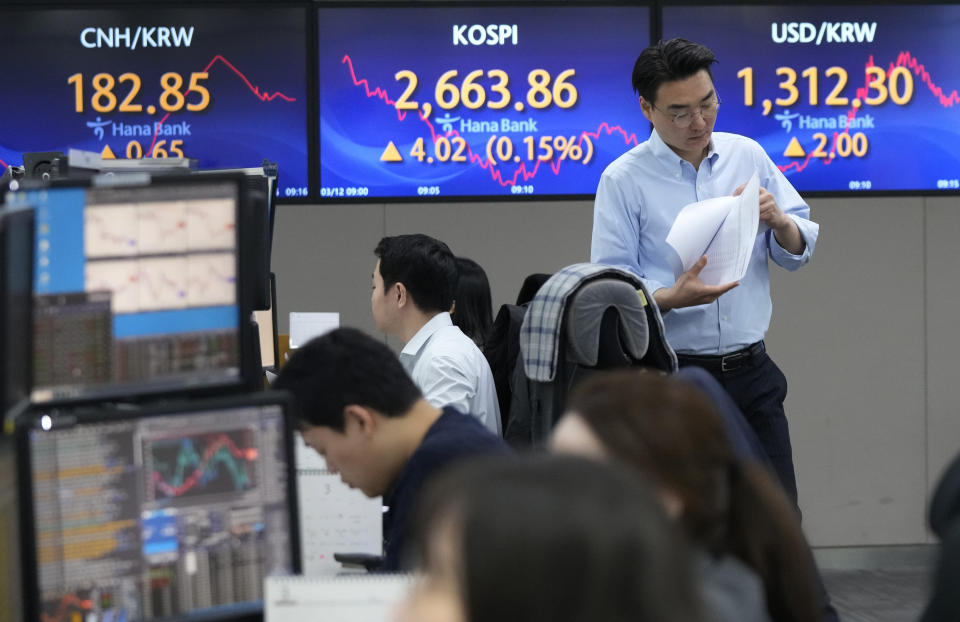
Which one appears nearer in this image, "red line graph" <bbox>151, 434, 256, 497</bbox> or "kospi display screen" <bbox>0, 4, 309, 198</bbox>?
"red line graph" <bbox>151, 434, 256, 497</bbox>

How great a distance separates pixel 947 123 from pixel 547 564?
14.1 feet

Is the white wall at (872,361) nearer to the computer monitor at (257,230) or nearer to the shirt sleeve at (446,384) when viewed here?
the computer monitor at (257,230)

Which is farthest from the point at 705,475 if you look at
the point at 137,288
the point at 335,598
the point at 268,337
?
the point at 268,337

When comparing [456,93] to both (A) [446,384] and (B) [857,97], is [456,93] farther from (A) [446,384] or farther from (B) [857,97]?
(A) [446,384]

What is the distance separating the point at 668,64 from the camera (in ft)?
9.12

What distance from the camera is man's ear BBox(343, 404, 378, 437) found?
188cm

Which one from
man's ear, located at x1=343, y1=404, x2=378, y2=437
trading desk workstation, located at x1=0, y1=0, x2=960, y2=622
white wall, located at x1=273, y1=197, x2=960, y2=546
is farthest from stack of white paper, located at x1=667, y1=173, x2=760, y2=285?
white wall, located at x1=273, y1=197, x2=960, y2=546

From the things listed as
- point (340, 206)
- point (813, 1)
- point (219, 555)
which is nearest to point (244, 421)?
point (219, 555)

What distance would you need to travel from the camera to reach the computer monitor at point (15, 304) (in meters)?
1.27

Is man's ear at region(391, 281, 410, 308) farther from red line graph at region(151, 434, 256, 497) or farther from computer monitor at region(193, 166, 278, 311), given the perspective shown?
red line graph at region(151, 434, 256, 497)

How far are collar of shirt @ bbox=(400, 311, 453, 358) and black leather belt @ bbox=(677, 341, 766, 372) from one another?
67 centimetres

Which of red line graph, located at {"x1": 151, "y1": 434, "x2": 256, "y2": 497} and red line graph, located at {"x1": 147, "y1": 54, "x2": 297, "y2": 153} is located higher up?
red line graph, located at {"x1": 147, "y1": 54, "x2": 297, "y2": 153}

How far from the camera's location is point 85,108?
4328 mm

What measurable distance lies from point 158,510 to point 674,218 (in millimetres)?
1725
